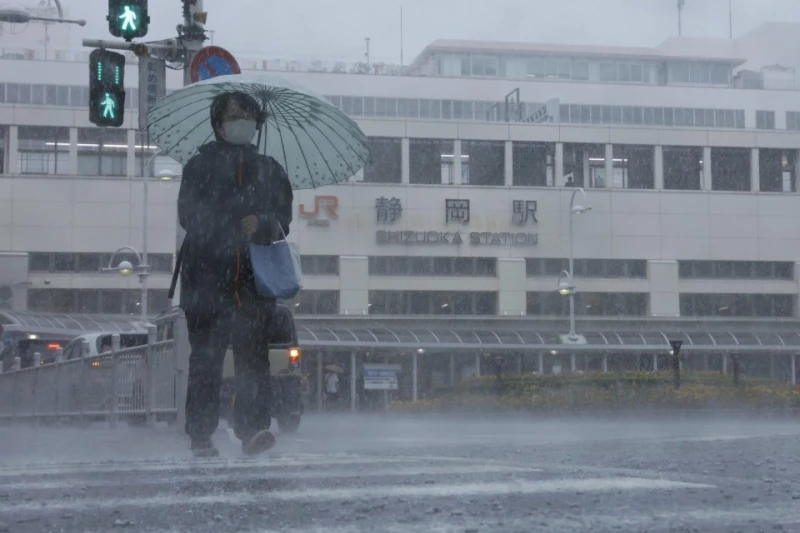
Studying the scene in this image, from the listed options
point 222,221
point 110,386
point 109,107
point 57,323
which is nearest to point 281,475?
point 222,221

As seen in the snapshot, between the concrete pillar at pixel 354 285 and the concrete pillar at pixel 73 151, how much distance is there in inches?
460

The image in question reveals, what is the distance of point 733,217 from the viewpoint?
48594 millimetres

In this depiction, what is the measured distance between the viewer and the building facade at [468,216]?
145ft

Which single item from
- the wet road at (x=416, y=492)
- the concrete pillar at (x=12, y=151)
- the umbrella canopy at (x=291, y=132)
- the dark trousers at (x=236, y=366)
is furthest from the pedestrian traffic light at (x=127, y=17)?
the concrete pillar at (x=12, y=151)

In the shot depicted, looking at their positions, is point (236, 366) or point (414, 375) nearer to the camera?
point (236, 366)

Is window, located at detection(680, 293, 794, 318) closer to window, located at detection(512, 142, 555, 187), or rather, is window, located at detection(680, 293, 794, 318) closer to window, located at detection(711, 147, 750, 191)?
window, located at detection(711, 147, 750, 191)

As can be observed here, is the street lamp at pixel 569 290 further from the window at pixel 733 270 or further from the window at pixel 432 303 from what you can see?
the window at pixel 733 270

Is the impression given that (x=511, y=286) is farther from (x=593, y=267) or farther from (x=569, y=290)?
(x=569, y=290)

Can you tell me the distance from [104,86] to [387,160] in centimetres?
3574

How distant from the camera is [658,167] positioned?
48.9m

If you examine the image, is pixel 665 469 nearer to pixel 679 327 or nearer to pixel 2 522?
pixel 2 522

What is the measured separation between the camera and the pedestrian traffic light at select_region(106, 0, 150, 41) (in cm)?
1123

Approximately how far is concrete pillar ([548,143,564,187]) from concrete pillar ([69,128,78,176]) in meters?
20.7

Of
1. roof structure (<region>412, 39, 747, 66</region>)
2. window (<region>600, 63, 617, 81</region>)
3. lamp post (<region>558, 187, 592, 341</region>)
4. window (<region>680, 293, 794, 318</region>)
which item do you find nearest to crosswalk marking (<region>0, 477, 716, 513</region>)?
lamp post (<region>558, 187, 592, 341</region>)
